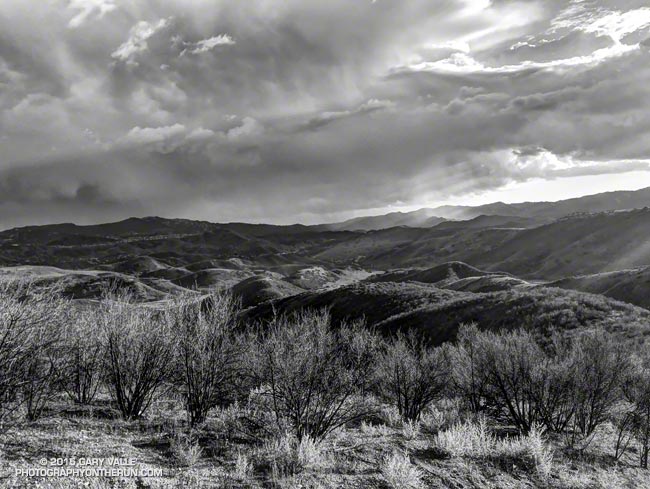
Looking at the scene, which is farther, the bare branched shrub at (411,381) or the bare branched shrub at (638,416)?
the bare branched shrub at (411,381)

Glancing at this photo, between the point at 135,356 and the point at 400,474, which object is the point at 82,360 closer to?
the point at 135,356

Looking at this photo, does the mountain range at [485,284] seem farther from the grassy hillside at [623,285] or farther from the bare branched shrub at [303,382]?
the bare branched shrub at [303,382]

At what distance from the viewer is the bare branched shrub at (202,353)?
11703 mm

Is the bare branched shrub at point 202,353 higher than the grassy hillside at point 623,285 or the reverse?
higher

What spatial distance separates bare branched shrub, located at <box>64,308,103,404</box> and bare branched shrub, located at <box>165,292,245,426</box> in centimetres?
260

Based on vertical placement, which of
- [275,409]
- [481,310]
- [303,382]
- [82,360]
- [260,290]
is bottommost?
[260,290]

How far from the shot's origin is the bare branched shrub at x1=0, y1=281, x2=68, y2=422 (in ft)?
29.7

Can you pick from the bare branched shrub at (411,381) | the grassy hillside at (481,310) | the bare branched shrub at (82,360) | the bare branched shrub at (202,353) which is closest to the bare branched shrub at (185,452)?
the bare branched shrub at (202,353)

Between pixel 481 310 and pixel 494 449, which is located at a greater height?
pixel 494 449

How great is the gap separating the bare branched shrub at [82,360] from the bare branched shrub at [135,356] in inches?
30.8

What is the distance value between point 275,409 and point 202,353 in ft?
7.88

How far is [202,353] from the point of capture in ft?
38.3

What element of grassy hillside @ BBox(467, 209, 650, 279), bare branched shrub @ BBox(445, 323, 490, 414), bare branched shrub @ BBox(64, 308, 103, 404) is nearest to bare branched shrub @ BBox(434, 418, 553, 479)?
bare branched shrub @ BBox(445, 323, 490, 414)

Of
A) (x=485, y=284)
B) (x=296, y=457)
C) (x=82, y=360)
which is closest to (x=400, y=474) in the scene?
(x=296, y=457)
